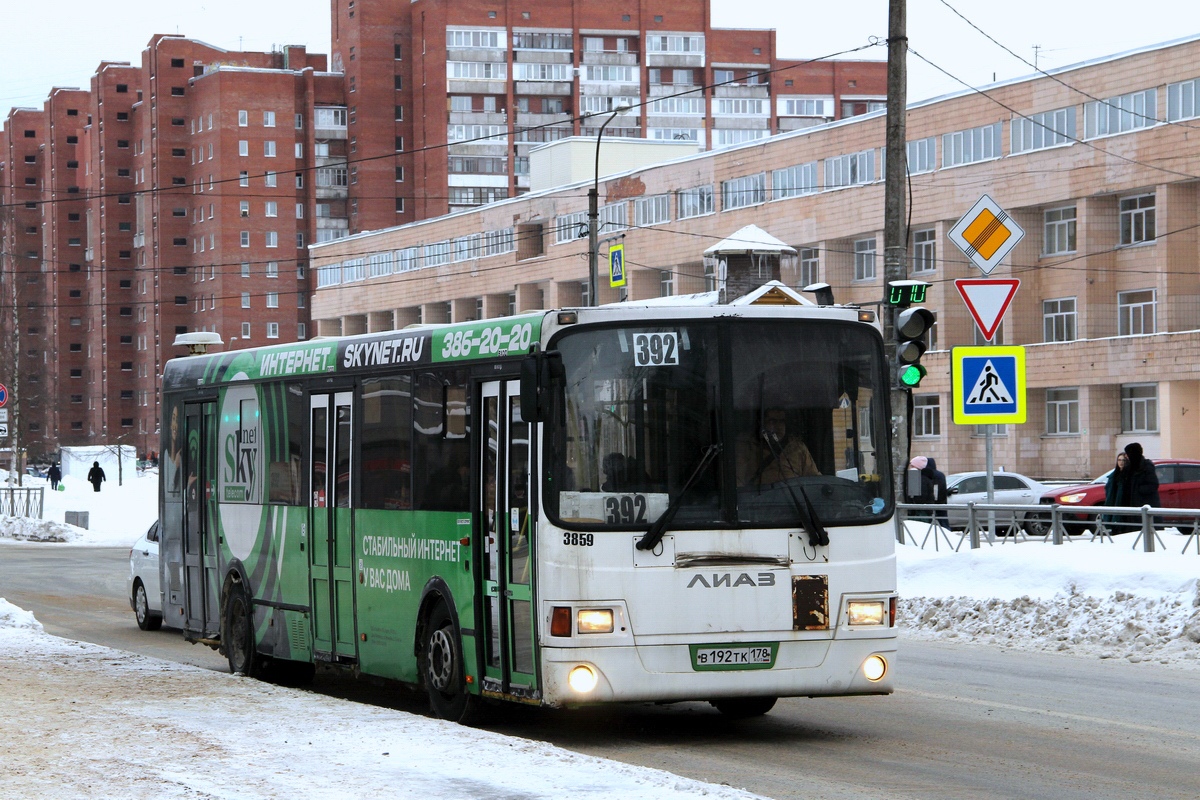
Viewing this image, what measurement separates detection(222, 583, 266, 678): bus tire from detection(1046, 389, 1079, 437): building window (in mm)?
49834

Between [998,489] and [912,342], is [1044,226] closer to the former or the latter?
[998,489]

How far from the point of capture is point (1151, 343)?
5678 centimetres

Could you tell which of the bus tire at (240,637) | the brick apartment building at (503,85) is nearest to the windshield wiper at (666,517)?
the bus tire at (240,637)

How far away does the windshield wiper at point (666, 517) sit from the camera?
9664mm

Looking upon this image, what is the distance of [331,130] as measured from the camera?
425ft

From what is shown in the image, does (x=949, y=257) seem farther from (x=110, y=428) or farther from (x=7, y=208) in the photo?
(x=110, y=428)

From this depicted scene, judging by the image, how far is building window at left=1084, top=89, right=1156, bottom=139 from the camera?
5569cm

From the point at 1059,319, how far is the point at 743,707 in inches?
2083

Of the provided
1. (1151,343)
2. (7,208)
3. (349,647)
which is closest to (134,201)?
(7,208)

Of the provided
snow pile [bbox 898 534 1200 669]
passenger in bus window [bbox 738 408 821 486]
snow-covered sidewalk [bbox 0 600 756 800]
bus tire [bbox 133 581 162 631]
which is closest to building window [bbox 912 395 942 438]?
snow pile [bbox 898 534 1200 669]

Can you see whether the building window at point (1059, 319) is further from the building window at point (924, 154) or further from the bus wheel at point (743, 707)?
the bus wheel at point (743, 707)

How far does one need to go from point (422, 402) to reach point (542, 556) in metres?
2.02

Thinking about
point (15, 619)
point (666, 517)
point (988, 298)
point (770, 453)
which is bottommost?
point (15, 619)

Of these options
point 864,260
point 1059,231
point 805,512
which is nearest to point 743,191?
point 864,260
